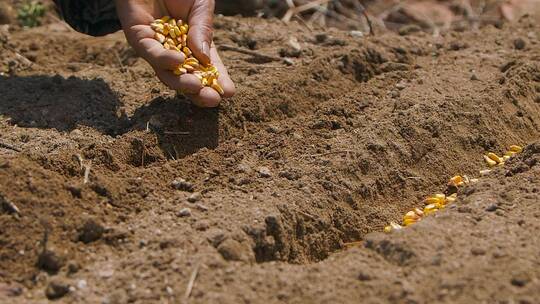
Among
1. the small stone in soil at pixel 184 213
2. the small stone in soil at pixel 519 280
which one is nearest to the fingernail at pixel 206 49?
the small stone in soil at pixel 184 213

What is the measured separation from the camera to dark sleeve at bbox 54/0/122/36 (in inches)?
188

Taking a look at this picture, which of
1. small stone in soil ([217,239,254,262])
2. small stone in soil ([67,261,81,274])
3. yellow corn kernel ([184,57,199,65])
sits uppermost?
yellow corn kernel ([184,57,199,65])

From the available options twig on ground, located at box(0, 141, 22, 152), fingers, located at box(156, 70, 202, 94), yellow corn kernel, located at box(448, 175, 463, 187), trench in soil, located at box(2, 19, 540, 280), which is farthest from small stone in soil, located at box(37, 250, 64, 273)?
yellow corn kernel, located at box(448, 175, 463, 187)

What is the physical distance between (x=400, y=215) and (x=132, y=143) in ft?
3.87

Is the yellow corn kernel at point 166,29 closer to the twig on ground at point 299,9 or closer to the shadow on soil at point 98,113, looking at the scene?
the shadow on soil at point 98,113

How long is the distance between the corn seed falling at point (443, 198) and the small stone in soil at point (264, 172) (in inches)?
20.6

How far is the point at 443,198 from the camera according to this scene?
3775mm

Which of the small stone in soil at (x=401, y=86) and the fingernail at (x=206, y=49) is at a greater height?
the fingernail at (x=206, y=49)

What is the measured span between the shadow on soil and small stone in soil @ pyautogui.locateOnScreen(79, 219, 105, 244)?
31.0 inches

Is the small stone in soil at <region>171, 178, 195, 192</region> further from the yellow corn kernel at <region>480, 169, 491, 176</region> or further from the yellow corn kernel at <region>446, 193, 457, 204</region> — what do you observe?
the yellow corn kernel at <region>480, 169, 491, 176</region>

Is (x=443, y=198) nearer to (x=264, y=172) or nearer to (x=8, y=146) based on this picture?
(x=264, y=172)

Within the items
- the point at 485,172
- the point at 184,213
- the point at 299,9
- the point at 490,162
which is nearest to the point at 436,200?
the point at 485,172

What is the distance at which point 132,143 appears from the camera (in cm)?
379

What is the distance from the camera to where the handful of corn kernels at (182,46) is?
13.1 feet
